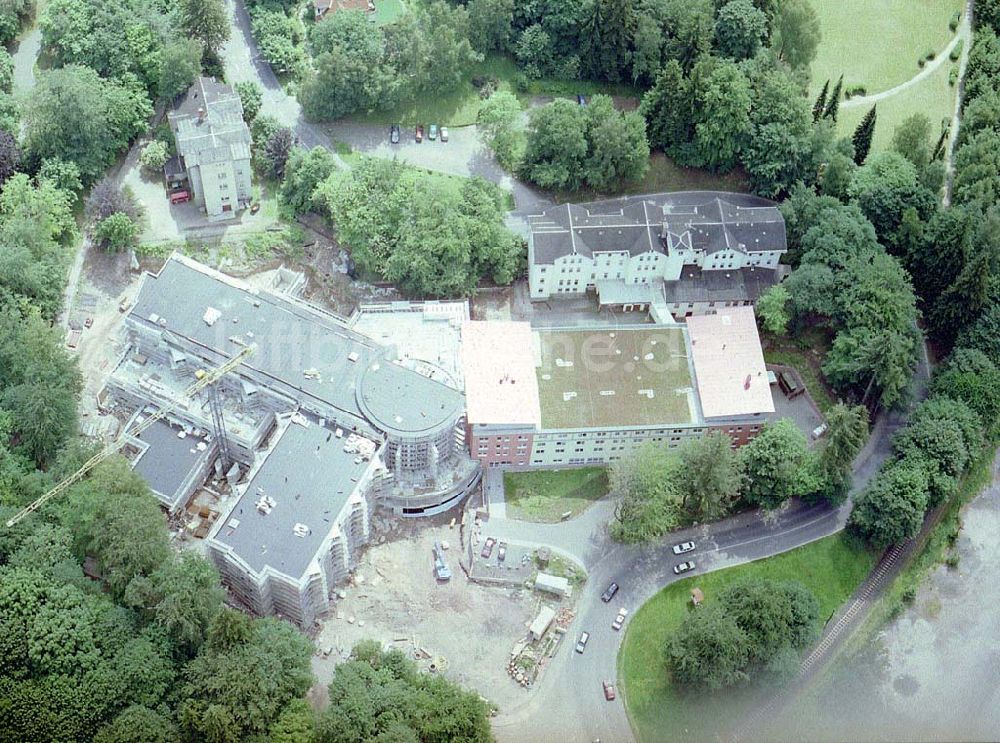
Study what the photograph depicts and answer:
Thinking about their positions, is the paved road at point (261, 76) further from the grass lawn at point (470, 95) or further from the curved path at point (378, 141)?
the grass lawn at point (470, 95)

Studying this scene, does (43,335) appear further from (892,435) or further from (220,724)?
(892,435)

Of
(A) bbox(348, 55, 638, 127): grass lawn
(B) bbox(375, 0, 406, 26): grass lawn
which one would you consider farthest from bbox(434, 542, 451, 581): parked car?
(B) bbox(375, 0, 406, 26): grass lawn

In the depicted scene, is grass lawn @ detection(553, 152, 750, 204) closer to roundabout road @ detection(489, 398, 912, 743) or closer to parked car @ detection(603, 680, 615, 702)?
roundabout road @ detection(489, 398, 912, 743)

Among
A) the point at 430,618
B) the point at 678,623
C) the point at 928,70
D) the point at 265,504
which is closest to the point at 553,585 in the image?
the point at 430,618

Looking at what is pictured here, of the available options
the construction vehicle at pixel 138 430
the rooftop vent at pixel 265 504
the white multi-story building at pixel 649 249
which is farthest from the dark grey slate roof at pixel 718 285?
the rooftop vent at pixel 265 504

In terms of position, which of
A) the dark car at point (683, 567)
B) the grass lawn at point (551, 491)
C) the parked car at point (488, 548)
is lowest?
the dark car at point (683, 567)
